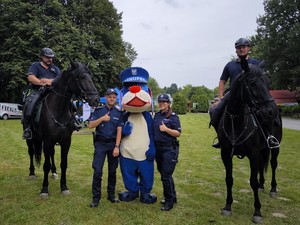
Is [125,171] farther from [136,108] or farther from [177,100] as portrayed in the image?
[177,100]

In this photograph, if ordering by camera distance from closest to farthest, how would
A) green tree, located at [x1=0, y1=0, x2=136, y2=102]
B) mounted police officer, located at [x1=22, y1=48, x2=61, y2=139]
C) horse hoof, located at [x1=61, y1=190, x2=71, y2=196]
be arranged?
horse hoof, located at [x1=61, y1=190, x2=71, y2=196] → mounted police officer, located at [x1=22, y1=48, x2=61, y2=139] → green tree, located at [x1=0, y1=0, x2=136, y2=102]

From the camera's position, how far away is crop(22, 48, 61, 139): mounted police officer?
617 centimetres

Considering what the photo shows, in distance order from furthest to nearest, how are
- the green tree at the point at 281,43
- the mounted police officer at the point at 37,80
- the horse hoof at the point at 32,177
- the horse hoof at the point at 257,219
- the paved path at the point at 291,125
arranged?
the green tree at the point at 281,43 → the paved path at the point at 291,125 → the horse hoof at the point at 32,177 → the mounted police officer at the point at 37,80 → the horse hoof at the point at 257,219

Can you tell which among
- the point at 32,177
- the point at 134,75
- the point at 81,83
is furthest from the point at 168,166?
the point at 32,177

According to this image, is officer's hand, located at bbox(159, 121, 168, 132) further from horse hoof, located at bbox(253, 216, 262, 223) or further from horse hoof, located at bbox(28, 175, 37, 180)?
horse hoof, located at bbox(28, 175, 37, 180)

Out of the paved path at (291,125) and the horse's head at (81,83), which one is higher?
the horse's head at (81,83)

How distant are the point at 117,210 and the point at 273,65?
3649 cm

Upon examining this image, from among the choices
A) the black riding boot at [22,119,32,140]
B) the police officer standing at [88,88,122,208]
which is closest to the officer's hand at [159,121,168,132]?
the police officer standing at [88,88,122,208]

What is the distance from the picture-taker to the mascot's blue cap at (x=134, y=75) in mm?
5543

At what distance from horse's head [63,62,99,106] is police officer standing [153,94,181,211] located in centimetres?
120

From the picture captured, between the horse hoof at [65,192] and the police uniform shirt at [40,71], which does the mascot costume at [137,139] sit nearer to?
the horse hoof at [65,192]

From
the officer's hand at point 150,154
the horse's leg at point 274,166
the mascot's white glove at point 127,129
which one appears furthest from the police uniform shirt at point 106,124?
the horse's leg at point 274,166

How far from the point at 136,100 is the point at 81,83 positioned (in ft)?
3.56

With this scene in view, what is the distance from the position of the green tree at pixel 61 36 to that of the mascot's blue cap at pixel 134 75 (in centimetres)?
1973
